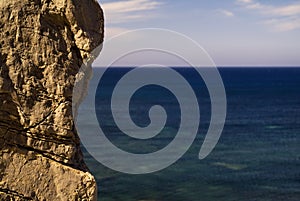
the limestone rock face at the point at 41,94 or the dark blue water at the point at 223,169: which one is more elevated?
the limestone rock face at the point at 41,94

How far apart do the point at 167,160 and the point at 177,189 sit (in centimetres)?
701

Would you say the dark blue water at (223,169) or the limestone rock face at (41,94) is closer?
the limestone rock face at (41,94)

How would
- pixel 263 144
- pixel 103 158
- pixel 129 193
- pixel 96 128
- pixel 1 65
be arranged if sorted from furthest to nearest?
pixel 96 128 → pixel 263 144 → pixel 103 158 → pixel 129 193 → pixel 1 65

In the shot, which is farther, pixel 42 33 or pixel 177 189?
pixel 177 189

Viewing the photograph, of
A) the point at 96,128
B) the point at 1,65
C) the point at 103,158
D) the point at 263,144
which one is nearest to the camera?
the point at 1,65

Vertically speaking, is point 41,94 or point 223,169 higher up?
point 41,94

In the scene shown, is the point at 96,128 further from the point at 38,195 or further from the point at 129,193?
the point at 38,195

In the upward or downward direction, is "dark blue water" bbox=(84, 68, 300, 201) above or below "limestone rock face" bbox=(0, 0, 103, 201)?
below

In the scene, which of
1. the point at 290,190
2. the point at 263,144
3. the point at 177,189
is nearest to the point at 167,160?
the point at 177,189

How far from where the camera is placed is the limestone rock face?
972 centimetres

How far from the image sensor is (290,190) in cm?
3372

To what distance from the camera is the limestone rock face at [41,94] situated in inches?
383

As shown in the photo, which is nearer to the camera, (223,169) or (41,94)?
(41,94)

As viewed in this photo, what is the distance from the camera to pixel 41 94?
32.3ft
